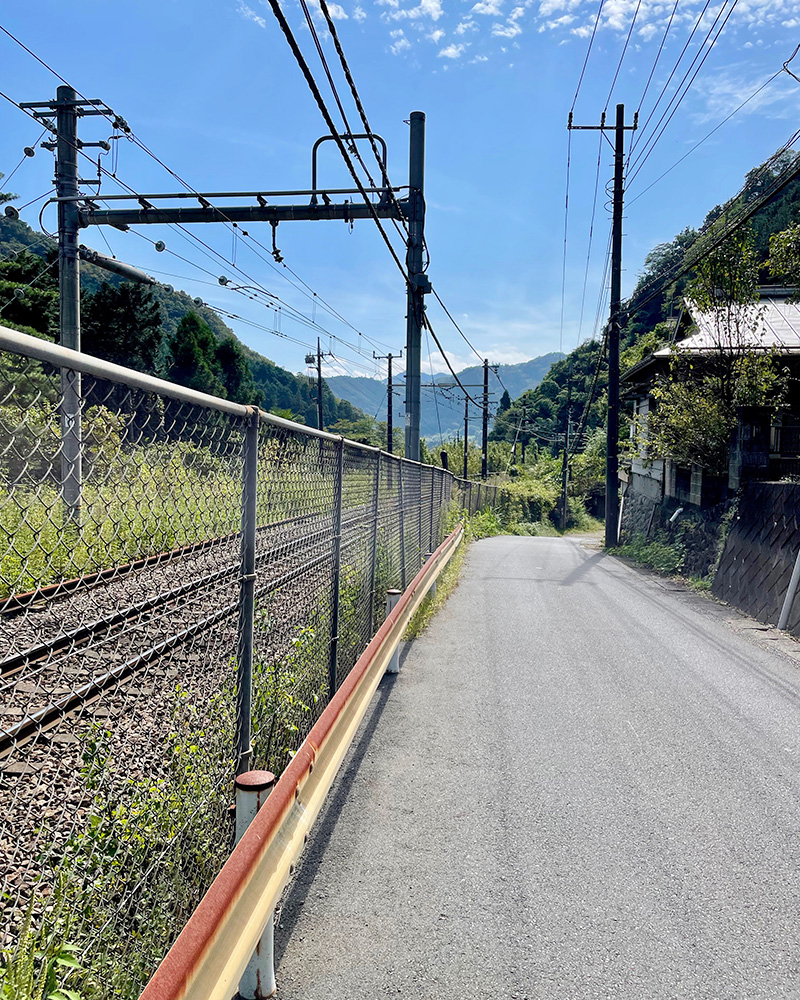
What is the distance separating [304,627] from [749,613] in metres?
7.87

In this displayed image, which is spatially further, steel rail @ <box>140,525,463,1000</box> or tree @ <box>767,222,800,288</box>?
tree @ <box>767,222,800,288</box>

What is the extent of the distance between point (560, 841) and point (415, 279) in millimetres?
10929

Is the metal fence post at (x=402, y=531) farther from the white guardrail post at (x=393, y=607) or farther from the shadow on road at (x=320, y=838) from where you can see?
the shadow on road at (x=320, y=838)

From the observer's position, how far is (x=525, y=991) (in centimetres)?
241

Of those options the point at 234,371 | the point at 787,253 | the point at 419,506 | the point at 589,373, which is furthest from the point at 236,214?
the point at 589,373

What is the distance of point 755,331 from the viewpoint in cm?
1384

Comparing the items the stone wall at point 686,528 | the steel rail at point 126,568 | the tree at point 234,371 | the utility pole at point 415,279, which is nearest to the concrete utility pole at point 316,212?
the utility pole at point 415,279

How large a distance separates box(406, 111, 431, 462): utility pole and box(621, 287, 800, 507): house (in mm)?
5974

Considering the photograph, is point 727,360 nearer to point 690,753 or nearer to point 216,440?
point 690,753

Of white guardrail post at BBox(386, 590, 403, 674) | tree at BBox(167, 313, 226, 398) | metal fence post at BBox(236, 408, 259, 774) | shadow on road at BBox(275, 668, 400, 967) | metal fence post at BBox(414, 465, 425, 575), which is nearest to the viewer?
metal fence post at BBox(236, 408, 259, 774)

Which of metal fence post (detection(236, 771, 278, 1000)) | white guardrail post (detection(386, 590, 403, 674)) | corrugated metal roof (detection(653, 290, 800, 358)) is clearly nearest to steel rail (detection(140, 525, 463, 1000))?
metal fence post (detection(236, 771, 278, 1000))

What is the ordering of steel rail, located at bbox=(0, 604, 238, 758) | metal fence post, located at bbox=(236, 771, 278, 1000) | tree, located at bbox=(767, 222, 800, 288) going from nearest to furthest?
1. steel rail, located at bbox=(0, 604, 238, 758)
2. metal fence post, located at bbox=(236, 771, 278, 1000)
3. tree, located at bbox=(767, 222, 800, 288)

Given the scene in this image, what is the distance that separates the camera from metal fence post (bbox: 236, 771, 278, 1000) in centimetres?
223

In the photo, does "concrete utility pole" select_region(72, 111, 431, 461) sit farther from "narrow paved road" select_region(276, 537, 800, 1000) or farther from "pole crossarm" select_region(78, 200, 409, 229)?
"narrow paved road" select_region(276, 537, 800, 1000)
